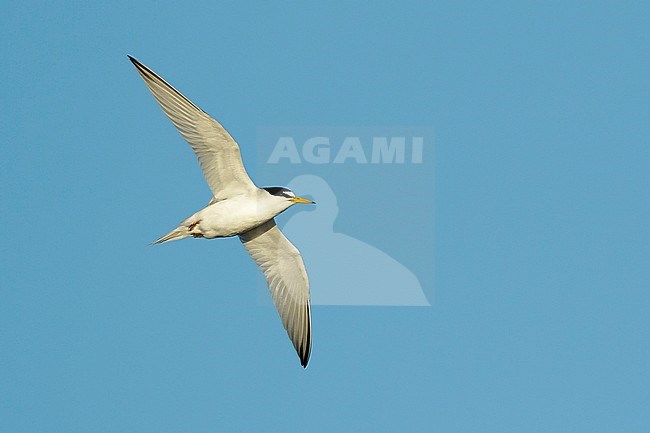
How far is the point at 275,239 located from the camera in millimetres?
20109

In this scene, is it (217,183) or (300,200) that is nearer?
(300,200)

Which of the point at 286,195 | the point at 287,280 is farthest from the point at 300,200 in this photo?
the point at 287,280

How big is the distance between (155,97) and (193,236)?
177cm

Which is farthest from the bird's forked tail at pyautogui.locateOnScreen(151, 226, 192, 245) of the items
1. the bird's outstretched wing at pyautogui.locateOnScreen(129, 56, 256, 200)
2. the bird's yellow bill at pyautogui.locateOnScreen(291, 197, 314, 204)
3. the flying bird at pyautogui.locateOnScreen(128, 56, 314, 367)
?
the bird's yellow bill at pyautogui.locateOnScreen(291, 197, 314, 204)

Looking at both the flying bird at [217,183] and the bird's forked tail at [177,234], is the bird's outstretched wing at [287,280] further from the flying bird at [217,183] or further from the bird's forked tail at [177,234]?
the bird's forked tail at [177,234]

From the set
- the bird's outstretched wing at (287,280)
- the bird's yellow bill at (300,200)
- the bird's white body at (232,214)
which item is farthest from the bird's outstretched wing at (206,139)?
the bird's outstretched wing at (287,280)

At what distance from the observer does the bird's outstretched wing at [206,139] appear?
1844 cm

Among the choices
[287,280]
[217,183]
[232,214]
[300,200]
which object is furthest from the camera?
[287,280]

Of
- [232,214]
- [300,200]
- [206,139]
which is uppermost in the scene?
[206,139]

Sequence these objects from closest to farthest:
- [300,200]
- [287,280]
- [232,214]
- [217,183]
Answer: [300,200] → [232,214] → [217,183] → [287,280]

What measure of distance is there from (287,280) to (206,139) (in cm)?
254

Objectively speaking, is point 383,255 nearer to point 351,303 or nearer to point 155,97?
point 351,303

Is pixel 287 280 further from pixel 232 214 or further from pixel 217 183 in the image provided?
pixel 217 183

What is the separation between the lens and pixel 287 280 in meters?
20.3
